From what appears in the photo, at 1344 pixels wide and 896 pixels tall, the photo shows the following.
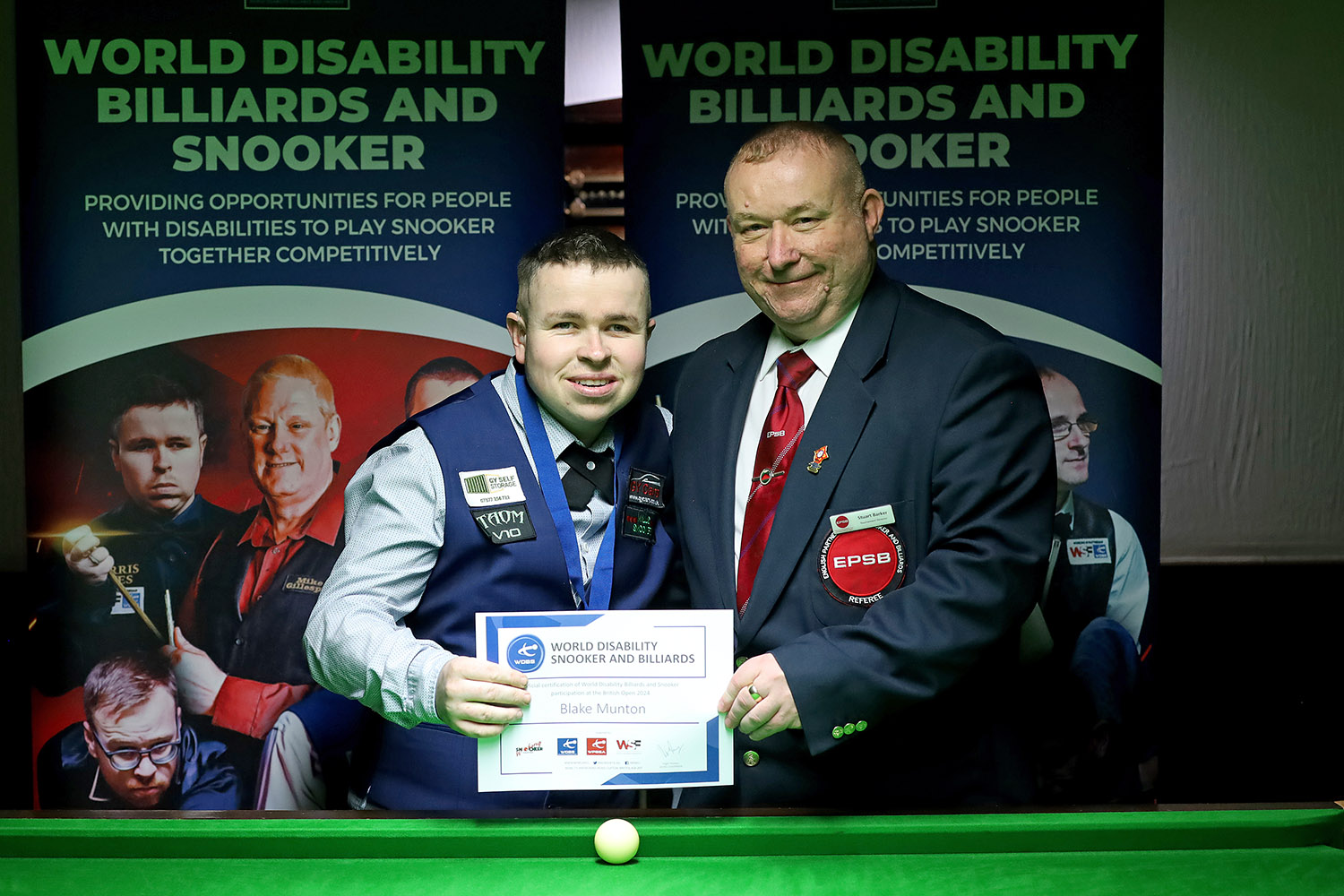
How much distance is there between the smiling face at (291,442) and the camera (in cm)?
323

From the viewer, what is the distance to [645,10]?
125 inches

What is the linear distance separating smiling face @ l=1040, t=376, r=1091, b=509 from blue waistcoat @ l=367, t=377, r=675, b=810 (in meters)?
1.28

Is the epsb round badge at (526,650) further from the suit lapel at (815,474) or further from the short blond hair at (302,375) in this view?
the short blond hair at (302,375)

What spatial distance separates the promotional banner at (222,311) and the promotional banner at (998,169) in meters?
0.43

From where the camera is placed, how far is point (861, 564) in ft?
7.91

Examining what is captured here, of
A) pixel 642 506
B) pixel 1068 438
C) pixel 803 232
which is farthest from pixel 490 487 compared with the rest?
pixel 1068 438

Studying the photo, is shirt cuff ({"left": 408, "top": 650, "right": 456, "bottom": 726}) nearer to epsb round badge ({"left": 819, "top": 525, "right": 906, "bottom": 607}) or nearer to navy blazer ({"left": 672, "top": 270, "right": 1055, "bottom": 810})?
navy blazer ({"left": 672, "top": 270, "right": 1055, "bottom": 810})

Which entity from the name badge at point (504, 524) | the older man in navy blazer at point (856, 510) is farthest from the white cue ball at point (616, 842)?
the name badge at point (504, 524)

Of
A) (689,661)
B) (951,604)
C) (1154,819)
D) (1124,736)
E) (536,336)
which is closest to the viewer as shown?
(1154,819)

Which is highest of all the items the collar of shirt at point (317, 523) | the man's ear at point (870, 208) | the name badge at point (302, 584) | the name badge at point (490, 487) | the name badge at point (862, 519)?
the man's ear at point (870, 208)

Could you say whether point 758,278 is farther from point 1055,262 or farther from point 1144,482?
point 1144,482

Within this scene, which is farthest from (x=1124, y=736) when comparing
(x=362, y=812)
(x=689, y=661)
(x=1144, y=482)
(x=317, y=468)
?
(x=317, y=468)

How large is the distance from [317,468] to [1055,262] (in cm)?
227

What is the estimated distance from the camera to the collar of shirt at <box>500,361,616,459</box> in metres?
2.56
